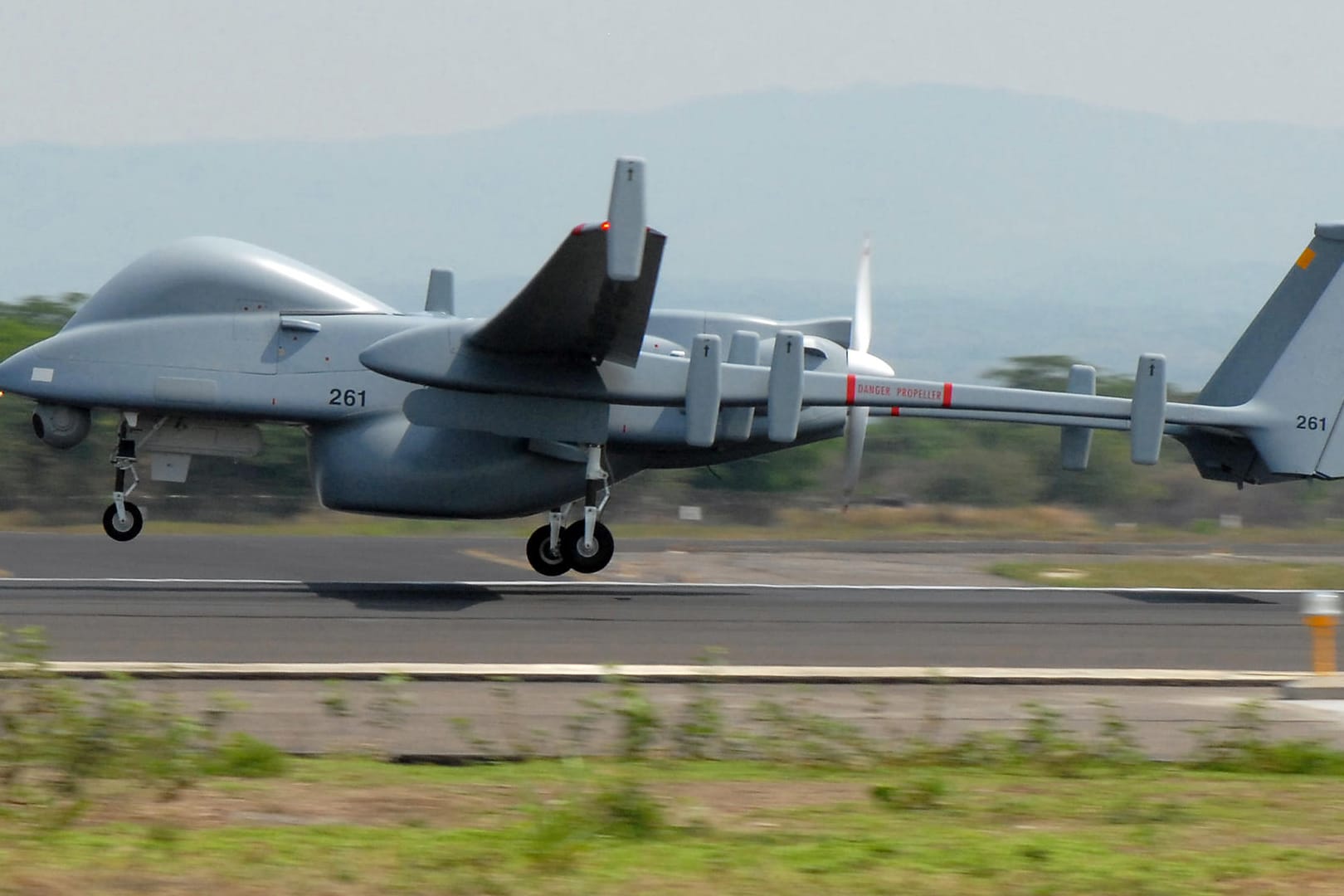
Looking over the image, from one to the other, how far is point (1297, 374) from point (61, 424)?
52.4ft

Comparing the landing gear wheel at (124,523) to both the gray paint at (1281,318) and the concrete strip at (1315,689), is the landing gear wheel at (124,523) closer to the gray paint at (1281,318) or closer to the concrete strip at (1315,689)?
the concrete strip at (1315,689)

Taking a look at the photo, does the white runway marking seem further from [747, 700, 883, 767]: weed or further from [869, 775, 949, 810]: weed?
[869, 775, 949, 810]: weed

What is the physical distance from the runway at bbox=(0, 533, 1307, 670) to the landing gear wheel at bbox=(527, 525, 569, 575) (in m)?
0.25

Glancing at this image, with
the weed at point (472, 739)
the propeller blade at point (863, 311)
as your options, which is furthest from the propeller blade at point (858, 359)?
the weed at point (472, 739)

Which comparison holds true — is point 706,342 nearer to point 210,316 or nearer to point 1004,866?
point 210,316

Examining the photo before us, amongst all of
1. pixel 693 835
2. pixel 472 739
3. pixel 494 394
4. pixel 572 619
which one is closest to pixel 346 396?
pixel 494 394

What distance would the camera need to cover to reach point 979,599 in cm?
1898

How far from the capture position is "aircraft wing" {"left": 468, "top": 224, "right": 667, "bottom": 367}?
51.9 ft

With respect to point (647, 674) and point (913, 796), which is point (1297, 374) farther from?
point (913, 796)

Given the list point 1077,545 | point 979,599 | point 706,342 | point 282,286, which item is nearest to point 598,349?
point 706,342

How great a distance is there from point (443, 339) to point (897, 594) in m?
6.50

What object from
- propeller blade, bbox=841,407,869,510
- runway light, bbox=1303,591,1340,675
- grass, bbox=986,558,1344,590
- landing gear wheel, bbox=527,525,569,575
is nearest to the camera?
runway light, bbox=1303,591,1340,675

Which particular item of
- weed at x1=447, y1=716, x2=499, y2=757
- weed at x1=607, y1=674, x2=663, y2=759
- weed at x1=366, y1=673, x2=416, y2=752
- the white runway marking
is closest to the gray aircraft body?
the white runway marking

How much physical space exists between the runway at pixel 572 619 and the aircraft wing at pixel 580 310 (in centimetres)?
284
